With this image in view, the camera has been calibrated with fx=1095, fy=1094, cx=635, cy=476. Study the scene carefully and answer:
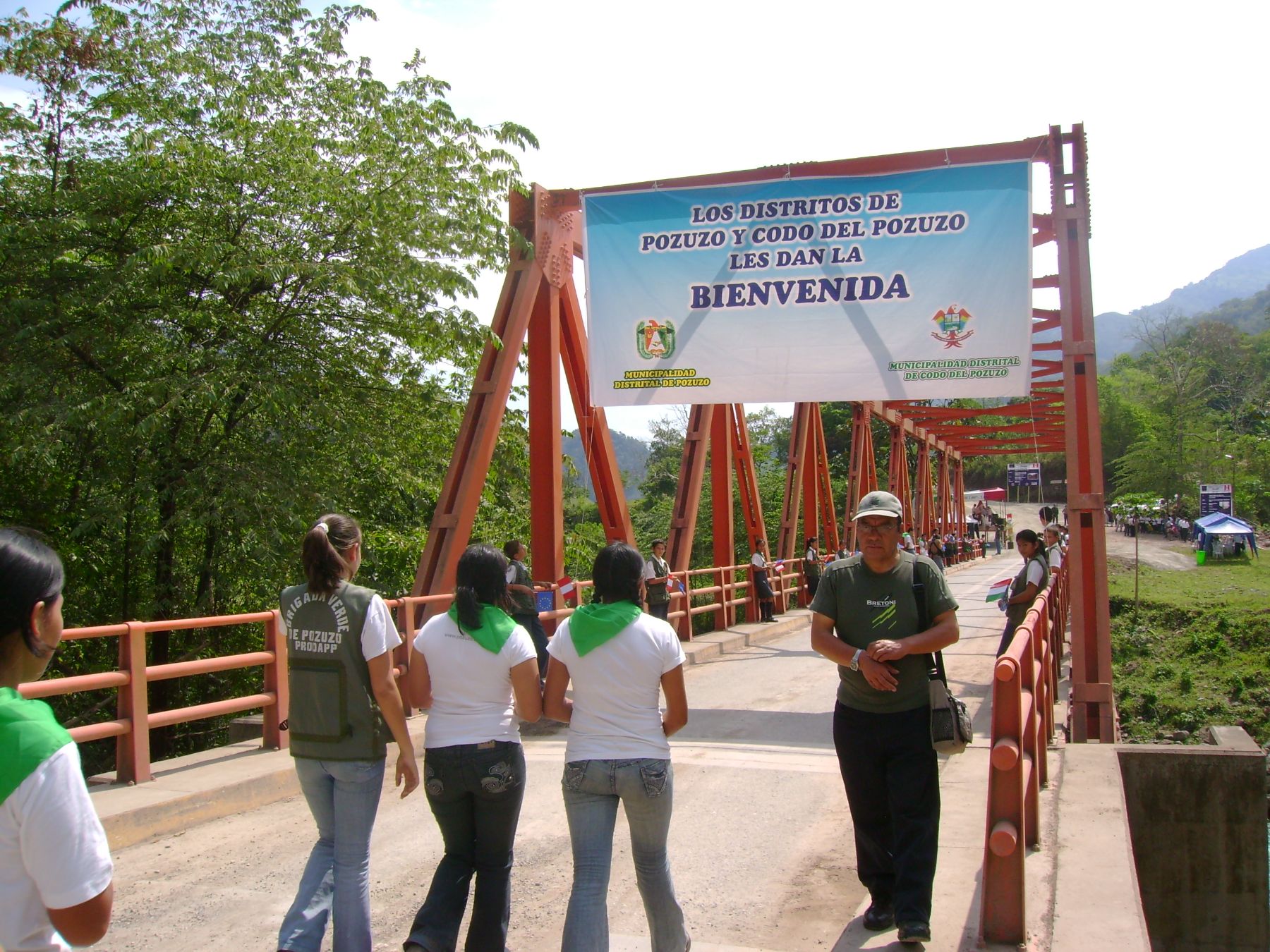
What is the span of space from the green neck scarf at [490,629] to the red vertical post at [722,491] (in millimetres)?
13946

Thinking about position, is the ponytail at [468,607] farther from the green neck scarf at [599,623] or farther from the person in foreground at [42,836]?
the person in foreground at [42,836]

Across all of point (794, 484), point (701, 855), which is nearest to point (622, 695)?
point (701, 855)

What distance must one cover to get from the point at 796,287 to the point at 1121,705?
32.7 ft

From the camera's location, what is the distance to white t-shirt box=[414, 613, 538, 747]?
385 centimetres

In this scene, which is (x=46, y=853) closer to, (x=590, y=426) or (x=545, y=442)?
(x=545, y=442)

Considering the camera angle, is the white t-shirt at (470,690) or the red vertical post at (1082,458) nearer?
the white t-shirt at (470,690)

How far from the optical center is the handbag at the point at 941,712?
13.2ft

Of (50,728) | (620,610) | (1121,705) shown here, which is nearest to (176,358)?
(620,610)

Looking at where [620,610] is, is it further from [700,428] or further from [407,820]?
[700,428]

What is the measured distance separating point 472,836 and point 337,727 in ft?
2.05

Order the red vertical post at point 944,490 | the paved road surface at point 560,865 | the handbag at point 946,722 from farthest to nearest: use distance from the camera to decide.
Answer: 1. the red vertical post at point 944,490
2. the paved road surface at point 560,865
3. the handbag at point 946,722

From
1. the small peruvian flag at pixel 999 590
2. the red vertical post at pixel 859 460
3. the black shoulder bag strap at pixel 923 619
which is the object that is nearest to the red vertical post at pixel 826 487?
the red vertical post at pixel 859 460

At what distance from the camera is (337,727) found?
147 inches

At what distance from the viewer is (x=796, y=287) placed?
10.9 metres
